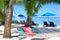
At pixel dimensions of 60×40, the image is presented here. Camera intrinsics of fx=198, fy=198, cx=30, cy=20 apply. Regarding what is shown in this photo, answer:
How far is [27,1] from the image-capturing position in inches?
695

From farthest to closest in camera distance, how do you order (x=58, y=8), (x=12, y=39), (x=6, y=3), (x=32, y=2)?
(x=58, y=8) < (x=6, y=3) < (x=32, y=2) < (x=12, y=39)

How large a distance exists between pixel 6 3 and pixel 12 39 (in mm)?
6634

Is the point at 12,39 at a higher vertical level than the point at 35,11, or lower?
lower

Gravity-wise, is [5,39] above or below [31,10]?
below

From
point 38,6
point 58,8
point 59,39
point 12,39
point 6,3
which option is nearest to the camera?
point 59,39

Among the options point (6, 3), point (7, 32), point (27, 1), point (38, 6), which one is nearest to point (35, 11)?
point (38, 6)

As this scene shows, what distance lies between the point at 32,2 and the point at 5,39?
18.4ft

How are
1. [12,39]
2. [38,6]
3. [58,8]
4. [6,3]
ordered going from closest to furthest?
[12,39]
[6,3]
[38,6]
[58,8]

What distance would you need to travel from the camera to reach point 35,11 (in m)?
19.1

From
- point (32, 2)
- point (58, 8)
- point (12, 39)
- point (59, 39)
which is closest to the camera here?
point (59, 39)

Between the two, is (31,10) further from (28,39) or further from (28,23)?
(28,39)

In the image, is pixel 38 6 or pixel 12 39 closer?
pixel 12 39

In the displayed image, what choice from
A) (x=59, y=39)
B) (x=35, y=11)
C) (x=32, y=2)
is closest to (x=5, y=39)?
(x=59, y=39)

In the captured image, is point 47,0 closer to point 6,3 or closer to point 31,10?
point 31,10
